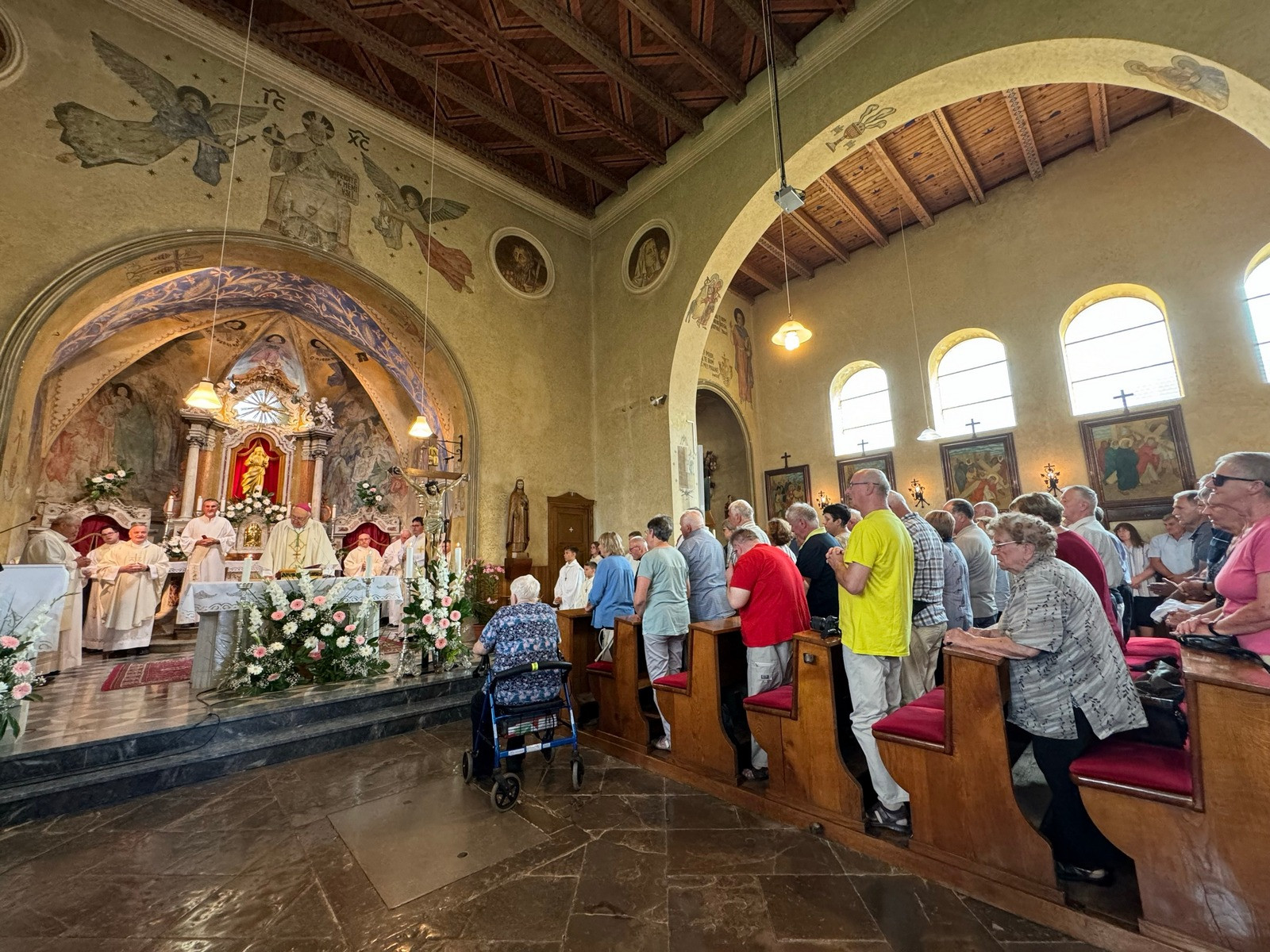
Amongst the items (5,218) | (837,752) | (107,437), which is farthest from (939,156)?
(107,437)

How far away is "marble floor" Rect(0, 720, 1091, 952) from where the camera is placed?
2.12 m

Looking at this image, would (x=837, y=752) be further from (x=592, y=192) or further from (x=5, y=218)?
(x=592, y=192)

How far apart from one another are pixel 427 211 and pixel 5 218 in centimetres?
452

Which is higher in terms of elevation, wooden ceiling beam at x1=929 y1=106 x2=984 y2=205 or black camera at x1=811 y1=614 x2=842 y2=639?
wooden ceiling beam at x1=929 y1=106 x2=984 y2=205

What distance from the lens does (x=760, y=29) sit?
22.4ft

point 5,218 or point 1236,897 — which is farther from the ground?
point 5,218

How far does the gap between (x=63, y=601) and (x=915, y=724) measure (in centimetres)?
745

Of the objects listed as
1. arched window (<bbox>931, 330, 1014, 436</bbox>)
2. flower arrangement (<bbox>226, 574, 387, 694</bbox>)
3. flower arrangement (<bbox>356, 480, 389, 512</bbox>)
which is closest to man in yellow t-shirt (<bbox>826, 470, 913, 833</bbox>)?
flower arrangement (<bbox>226, 574, 387, 694</bbox>)

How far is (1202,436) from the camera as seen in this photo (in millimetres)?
8219

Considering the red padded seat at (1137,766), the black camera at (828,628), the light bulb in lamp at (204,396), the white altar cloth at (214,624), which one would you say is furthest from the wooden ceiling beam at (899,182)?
the white altar cloth at (214,624)

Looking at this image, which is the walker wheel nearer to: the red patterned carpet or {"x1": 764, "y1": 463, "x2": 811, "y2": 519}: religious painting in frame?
the red patterned carpet

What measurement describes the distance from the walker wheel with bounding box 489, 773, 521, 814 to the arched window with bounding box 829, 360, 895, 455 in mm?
10360

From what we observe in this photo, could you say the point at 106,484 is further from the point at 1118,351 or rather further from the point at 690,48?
the point at 1118,351

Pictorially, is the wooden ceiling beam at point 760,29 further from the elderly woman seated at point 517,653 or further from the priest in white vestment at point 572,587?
the elderly woman seated at point 517,653
